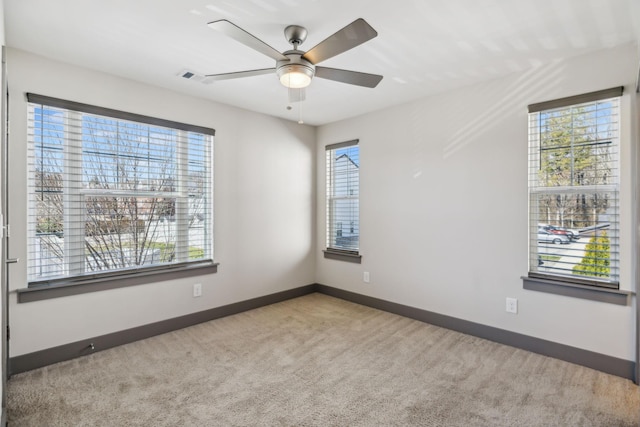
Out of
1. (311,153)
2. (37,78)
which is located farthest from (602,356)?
(37,78)

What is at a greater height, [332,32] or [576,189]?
[332,32]

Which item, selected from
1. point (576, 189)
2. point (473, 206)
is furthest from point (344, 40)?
point (576, 189)

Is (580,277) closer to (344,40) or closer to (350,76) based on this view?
(350,76)

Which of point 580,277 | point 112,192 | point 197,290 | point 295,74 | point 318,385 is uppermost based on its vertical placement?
point 295,74

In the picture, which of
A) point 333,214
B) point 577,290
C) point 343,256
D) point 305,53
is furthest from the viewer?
point 333,214

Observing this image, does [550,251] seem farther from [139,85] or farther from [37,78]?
[37,78]

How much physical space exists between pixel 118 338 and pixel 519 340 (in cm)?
359

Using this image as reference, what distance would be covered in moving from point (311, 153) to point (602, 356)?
12.2ft

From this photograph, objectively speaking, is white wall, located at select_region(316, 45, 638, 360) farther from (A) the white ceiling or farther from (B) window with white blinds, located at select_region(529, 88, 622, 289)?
(A) the white ceiling

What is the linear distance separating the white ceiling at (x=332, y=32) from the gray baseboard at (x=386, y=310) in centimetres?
233

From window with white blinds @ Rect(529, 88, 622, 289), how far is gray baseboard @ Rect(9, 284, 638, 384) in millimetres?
567

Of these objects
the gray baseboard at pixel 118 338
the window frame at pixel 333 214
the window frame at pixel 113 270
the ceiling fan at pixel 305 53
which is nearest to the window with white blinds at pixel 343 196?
the window frame at pixel 333 214

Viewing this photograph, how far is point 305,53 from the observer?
2057mm

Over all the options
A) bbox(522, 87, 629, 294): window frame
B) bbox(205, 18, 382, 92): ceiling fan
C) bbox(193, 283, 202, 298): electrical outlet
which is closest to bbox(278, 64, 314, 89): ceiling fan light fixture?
bbox(205, 18, 382, 92): ceiling fan
